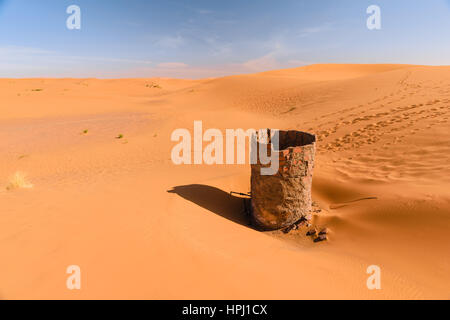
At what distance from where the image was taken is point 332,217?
14.4 feet

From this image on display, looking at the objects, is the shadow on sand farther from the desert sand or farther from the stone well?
the stone well

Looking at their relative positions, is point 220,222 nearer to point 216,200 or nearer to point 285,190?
point 216,200

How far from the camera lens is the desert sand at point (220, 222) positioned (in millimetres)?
2307

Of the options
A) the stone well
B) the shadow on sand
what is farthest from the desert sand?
the stone well

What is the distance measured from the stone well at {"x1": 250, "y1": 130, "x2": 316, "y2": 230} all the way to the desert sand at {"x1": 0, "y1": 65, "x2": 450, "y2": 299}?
29cm

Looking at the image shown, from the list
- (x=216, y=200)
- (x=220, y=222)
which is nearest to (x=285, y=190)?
(x=220, y=222)

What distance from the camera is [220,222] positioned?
13.2 feet

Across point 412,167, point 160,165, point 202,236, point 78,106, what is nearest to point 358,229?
point 202,236

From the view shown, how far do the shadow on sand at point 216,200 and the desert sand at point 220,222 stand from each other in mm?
38

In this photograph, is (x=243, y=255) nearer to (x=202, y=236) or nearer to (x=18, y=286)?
(x=202, y=236)

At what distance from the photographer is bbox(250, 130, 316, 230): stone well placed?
3.98 meters
